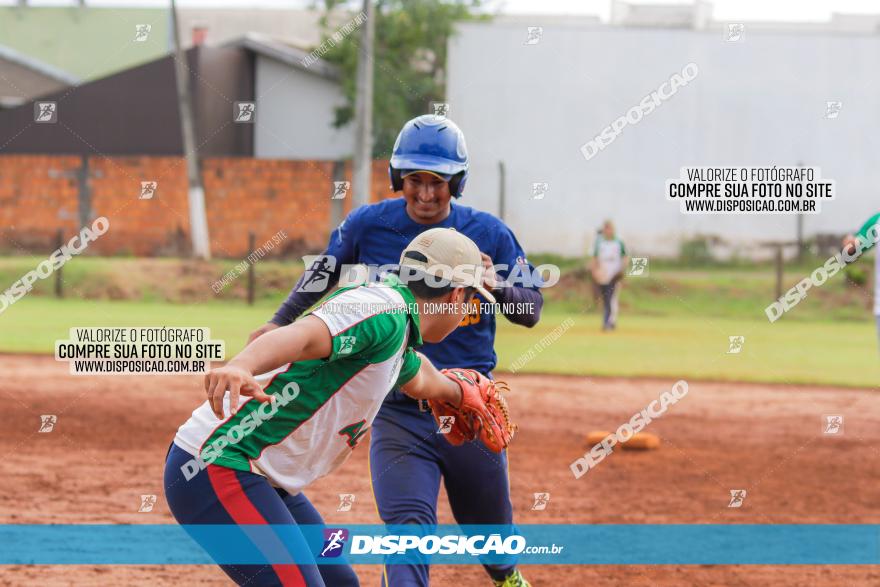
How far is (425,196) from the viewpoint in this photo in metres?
4.84

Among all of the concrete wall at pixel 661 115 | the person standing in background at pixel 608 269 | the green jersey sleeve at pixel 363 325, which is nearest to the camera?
the green jersey sleeve at pixel 363 325

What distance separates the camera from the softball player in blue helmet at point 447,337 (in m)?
4.66

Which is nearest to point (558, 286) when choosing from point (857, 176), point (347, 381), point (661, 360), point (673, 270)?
point (673, 270)

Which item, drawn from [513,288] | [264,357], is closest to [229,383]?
[264,357]

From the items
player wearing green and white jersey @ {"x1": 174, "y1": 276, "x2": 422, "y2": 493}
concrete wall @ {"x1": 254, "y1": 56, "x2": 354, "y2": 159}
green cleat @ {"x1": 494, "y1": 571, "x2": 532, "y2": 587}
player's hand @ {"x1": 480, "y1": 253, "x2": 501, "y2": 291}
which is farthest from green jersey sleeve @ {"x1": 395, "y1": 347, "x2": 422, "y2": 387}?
concrete wall @ {"x1": 254, "y1": 56, "x2": 354, "y2": 159}

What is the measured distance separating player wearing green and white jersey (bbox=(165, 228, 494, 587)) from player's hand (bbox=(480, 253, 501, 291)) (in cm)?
50

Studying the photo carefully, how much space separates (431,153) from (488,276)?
2.35ft

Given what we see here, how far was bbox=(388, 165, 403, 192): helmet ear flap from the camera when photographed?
4.86m

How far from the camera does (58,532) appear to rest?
6992 mm

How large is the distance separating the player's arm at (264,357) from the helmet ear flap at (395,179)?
5.63 ft

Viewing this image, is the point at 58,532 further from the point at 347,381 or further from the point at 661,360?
the point at 661,360

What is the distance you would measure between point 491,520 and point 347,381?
162 centimetres

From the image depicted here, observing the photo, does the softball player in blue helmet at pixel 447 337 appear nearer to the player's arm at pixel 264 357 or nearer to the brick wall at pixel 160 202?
the player's arm at pixel 264 357

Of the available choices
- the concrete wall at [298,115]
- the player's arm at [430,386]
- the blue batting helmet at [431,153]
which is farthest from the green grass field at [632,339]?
the concrete wall at [298,115]
